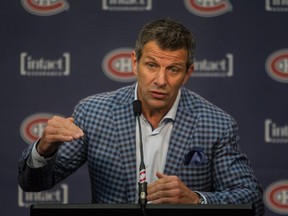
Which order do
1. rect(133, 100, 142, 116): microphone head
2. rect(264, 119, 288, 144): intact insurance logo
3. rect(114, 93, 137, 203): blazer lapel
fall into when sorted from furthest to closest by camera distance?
1. rect(264, 119, 288, 144): intact insurance logo
2. rect(114, 93, 137, 203): blazer lapel
3. rect(133, 100, 142, 116): microphone head

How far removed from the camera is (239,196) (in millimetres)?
2719

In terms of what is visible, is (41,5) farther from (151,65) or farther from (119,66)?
(151,65)

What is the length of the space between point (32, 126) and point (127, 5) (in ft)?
2.83

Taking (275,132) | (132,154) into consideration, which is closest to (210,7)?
(275,132)

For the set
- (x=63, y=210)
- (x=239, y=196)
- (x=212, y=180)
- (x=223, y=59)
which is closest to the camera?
(x=63, y=210)

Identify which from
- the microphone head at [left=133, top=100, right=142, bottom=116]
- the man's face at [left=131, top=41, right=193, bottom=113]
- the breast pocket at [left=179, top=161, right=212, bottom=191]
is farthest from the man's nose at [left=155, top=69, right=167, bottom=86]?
the breast pocket at [left=179, top=161, right=212, bottom=191]

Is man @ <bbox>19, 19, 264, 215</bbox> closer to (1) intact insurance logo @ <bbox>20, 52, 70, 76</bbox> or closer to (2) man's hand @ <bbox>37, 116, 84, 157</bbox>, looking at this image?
(2) man's hand @ <bbox>37, 116, 84, 157</bbox>

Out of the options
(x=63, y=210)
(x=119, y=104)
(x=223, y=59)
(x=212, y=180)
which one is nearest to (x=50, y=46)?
(x=223, y=59)

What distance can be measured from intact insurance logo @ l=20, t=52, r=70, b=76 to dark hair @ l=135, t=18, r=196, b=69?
1.45 metres

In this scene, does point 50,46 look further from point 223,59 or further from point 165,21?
point 165,21

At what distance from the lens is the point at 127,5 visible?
4230 millimetres

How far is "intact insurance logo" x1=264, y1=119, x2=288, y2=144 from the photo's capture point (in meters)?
4.20

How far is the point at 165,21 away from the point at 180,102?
1.14 ft

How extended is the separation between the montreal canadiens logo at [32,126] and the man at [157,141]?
1.30m
